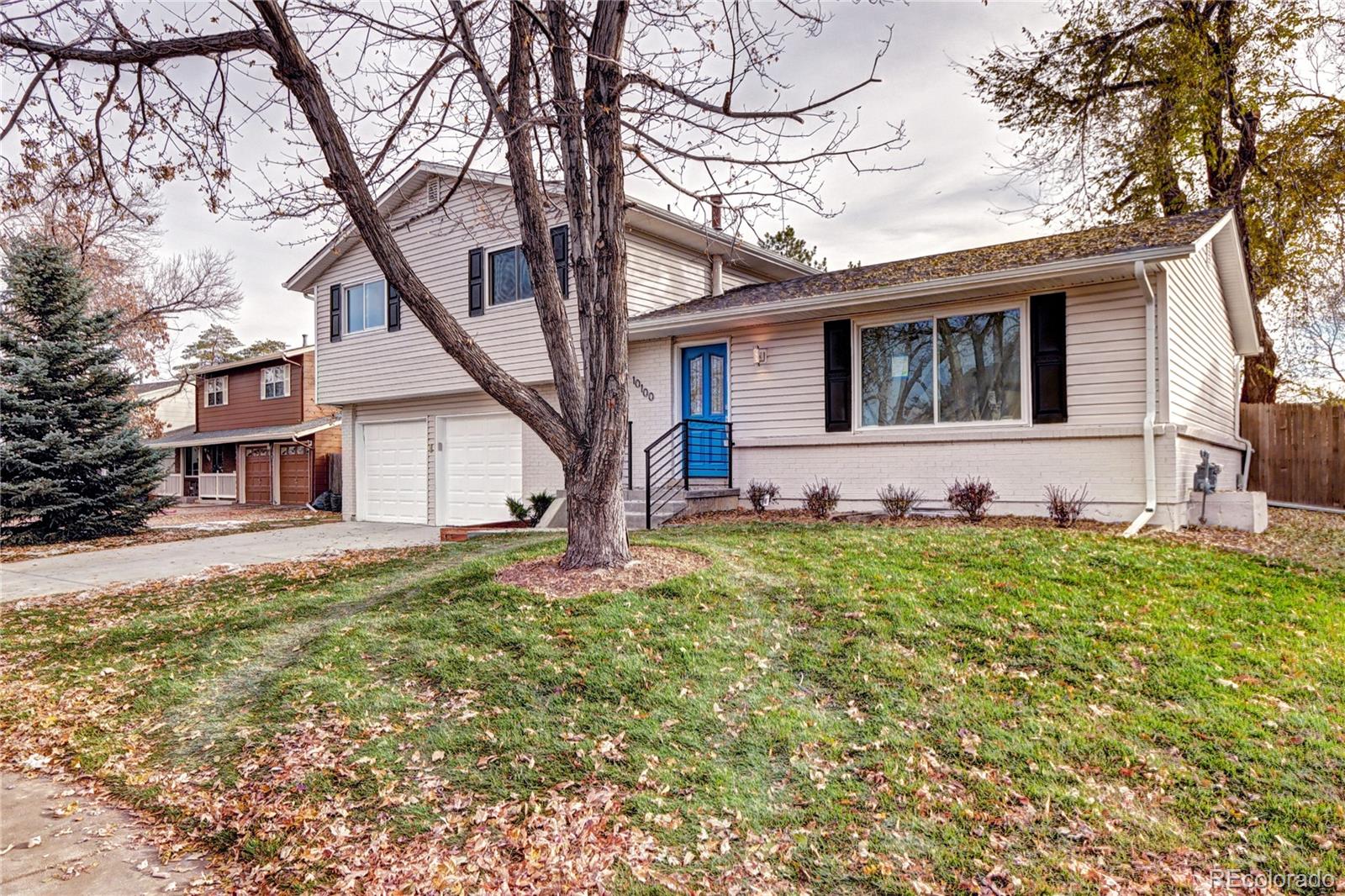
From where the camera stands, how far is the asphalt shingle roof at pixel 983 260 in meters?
8.14

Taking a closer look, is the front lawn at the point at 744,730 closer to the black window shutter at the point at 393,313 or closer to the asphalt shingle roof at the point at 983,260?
the asphalt shingle roof at the point at 983,260

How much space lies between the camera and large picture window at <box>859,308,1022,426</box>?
8.92 m

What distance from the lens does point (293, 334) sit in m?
40.1

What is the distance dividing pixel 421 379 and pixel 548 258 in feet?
29.0

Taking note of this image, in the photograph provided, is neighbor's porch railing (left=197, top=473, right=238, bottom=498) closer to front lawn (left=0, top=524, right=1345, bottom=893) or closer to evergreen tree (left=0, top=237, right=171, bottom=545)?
evergreen tree (left=0, top=237, right=171, bottom=545)

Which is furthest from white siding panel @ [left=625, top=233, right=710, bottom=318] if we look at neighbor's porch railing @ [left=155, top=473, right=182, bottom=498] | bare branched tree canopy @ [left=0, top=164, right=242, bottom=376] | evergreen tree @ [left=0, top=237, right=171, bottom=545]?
neighbor's porch railing @ [left=155, top=473, right=182, bottom=498]

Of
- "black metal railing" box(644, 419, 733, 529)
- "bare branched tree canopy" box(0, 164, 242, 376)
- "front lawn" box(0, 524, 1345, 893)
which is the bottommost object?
"front lawn" box(0, 524, 1345, 893)

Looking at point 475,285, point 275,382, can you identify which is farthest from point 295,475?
point 475,285

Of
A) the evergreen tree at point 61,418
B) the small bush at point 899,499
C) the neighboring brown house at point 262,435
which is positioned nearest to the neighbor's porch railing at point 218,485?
the neighboring brown house at point 262,435

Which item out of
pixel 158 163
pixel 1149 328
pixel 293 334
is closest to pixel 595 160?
pixel 158 163

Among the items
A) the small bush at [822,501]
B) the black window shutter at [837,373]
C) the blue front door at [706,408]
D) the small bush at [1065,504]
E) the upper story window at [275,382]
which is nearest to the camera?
the small bush at [1065,504]

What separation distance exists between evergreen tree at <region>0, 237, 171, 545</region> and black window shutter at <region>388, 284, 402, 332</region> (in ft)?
17.4

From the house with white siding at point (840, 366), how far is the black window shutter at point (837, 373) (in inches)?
1.0

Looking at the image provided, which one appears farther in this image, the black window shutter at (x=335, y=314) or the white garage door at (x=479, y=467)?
the black window shutter at (x=335, y=314)
